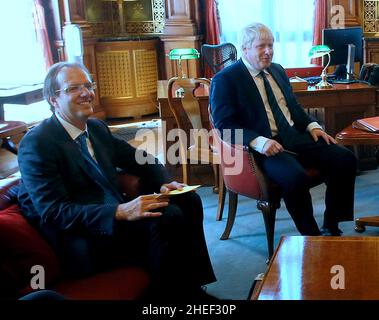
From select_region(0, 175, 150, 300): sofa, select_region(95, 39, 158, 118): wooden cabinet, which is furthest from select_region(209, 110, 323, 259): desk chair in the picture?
select_region(95, 39, 158, 118): wooden cabinet

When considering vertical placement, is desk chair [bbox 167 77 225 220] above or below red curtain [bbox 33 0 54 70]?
below

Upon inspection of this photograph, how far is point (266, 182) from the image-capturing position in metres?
2.58

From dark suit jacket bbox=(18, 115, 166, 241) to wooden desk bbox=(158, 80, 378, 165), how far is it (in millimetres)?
1820

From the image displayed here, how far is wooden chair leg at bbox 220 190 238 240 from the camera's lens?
298 cm

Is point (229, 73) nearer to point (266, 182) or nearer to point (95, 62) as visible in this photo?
point (266, 182)

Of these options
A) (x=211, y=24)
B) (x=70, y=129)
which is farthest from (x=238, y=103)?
(x=211, y=24)

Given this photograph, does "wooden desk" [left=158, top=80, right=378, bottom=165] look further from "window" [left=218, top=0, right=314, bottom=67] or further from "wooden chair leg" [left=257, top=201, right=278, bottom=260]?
"window" [left=218, top=0, right=314, bottom=67]

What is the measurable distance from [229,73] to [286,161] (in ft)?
1.81

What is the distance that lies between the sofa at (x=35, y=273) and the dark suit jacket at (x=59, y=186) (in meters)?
0.07

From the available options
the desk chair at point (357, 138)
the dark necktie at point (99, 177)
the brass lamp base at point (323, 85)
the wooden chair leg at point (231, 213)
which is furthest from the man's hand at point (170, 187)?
the brass lamp base at point (323, 85)

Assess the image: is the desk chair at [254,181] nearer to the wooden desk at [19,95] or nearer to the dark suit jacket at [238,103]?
the dark suit jacket at [238,103]

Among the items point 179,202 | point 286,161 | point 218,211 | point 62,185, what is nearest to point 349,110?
point 218,211

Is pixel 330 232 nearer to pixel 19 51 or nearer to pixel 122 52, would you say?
pixel 19 51

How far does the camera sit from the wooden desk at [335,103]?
12.5ft
